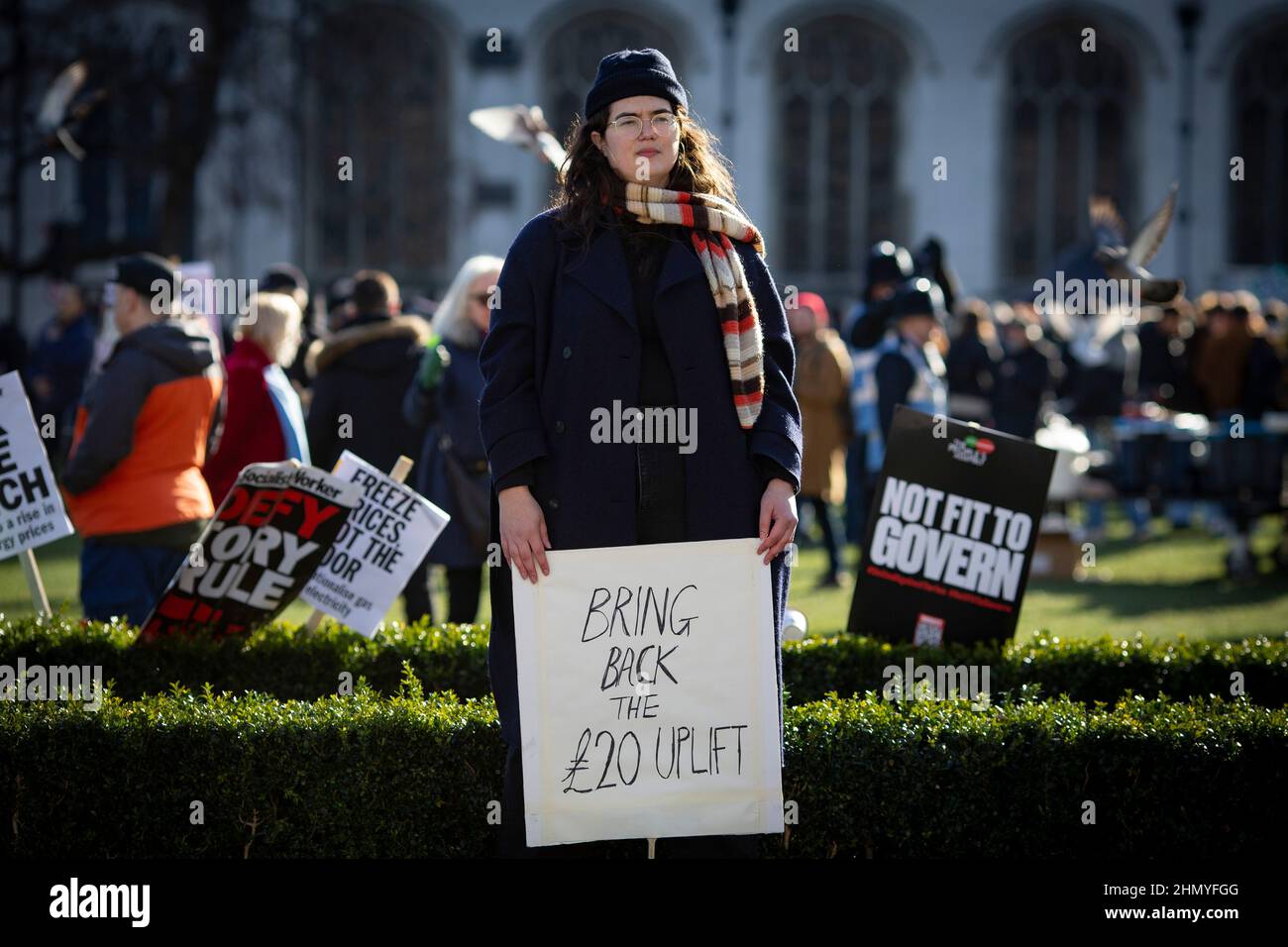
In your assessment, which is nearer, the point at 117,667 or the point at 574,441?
the point at 574,441

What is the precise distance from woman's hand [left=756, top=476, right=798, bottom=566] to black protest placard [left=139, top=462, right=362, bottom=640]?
2349 mm

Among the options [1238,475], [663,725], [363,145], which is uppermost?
[363,145]

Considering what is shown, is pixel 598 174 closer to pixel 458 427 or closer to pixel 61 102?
pixel 458 427

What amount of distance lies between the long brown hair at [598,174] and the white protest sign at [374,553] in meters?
2.14

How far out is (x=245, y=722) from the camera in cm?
514

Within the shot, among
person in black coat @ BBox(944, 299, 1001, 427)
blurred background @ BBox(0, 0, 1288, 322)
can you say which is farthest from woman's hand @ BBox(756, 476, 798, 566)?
blurred background @ BBox(0, 0, 1288, 322)

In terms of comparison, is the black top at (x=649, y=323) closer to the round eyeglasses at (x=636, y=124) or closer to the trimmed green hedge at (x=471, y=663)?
the round eyeglasses at (x=636, y=124)

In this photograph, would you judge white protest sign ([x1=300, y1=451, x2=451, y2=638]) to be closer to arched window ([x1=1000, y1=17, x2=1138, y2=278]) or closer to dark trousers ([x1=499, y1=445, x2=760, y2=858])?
dark trousers ([x1=499, y1=445, x2=760, y2=858])

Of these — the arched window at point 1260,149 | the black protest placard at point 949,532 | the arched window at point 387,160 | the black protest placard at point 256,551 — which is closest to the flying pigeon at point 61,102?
the black protest placard at point 256,551

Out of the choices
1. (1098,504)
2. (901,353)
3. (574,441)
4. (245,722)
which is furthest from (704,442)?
(1098,504)

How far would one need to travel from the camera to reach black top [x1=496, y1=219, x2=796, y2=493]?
4.43 meters
